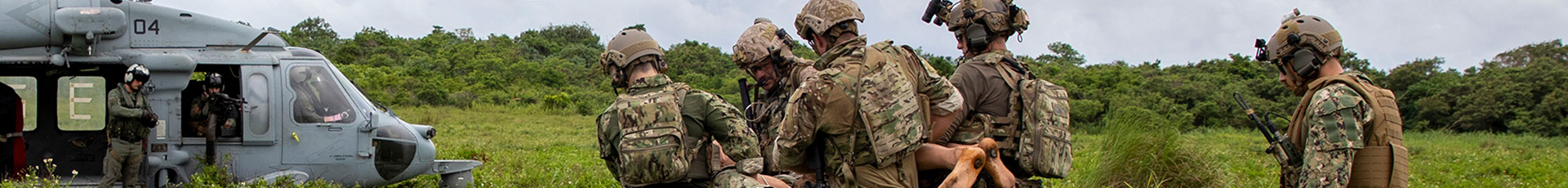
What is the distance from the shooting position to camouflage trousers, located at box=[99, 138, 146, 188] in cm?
699

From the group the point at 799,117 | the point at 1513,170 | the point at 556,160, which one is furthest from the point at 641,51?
the point at 1513,170

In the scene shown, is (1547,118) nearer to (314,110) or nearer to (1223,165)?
(1223,165)

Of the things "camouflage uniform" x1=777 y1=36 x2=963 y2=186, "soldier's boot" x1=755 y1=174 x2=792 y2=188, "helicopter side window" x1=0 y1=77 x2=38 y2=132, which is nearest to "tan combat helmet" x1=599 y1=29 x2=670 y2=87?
"soldier's boot" x1=755 y1=174 x2=792 y2=188

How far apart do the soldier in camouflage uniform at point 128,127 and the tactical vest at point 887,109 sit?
4.92 metres

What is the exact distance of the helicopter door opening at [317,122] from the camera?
7.39 metres

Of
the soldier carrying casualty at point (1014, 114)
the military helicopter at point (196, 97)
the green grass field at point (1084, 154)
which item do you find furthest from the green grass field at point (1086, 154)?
the soldier carrying casualty at point (1014, 114)

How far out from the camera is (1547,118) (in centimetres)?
2184

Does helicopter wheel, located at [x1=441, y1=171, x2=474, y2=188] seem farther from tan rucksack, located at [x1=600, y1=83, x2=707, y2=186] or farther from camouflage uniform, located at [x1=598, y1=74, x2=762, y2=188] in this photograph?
tan rucksack, located at [x1=600, y1=83, x2=707, y2=186]

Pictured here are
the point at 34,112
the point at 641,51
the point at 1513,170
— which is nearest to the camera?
the point at 641,51

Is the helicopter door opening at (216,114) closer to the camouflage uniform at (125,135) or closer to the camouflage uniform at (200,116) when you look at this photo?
the camouflage uniform at (200,116)

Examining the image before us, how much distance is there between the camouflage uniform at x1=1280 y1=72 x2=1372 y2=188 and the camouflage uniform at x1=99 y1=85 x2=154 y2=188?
6057 millimetres

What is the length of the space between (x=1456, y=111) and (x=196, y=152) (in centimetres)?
2276

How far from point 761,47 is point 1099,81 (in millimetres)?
18276

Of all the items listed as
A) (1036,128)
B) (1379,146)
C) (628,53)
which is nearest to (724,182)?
(628,53)
